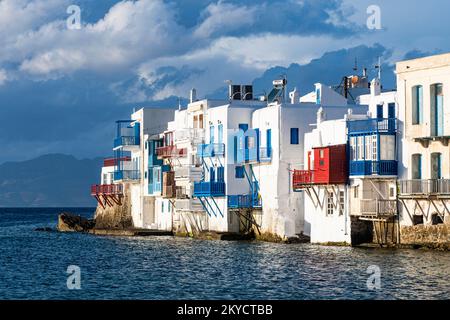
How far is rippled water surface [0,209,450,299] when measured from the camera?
145 ft

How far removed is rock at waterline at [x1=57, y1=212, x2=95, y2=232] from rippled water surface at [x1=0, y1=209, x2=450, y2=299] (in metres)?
34.5

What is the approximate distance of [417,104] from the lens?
202 ft

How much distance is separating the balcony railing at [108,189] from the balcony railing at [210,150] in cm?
2130

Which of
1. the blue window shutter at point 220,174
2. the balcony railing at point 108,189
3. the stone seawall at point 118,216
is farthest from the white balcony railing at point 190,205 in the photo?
the balcony railing at point 108,189

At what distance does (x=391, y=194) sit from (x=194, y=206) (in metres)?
22.1

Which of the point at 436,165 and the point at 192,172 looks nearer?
the point at 436,165

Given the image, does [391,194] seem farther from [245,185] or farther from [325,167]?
[245,185]

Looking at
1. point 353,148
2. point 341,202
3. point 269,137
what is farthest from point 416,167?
point 269,137

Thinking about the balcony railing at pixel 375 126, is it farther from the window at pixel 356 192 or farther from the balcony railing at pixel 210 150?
the balcony railing at pixel 210 150

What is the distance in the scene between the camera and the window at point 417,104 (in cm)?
6144

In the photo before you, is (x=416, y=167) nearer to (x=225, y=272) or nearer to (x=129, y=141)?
(x=225, y=272)

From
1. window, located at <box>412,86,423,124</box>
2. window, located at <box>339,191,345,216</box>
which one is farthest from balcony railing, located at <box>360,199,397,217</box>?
window, located at <box>412,86,423,124</box>

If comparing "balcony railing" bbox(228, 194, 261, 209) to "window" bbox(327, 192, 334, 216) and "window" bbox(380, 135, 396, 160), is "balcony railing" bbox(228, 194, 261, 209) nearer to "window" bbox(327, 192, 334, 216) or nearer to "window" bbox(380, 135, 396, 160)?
"window" bbox(327, 192, 334, 216)

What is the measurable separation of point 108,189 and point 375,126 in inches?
1801
